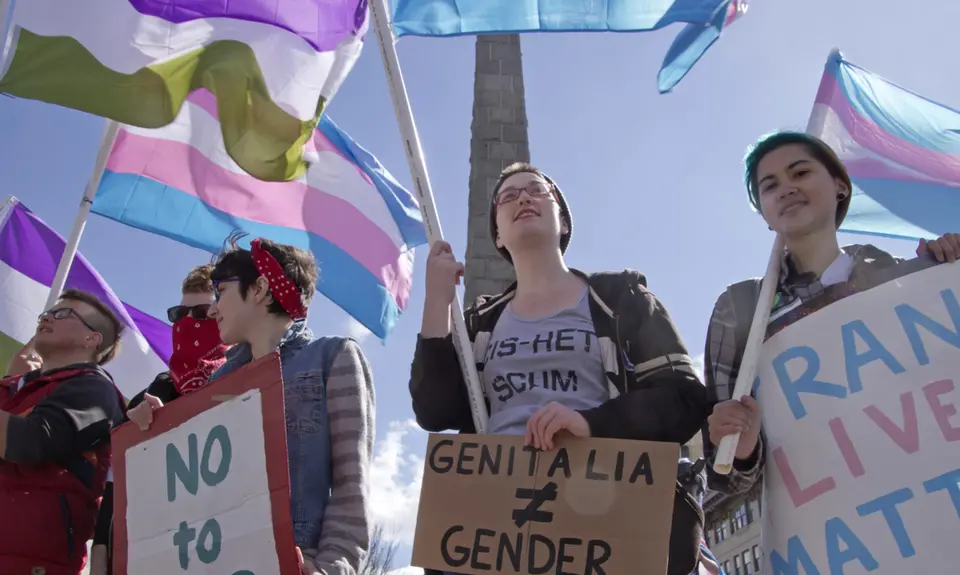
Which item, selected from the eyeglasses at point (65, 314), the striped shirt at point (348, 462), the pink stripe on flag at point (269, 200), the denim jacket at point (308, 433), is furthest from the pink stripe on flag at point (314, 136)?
the striped shirt at point (348, 462)

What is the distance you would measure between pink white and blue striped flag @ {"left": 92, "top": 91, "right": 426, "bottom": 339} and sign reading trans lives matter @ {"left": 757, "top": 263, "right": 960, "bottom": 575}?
3.35m

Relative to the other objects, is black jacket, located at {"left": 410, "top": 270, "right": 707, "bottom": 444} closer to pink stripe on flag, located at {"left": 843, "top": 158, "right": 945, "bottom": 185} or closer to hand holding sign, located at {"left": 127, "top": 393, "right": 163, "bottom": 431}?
hand holding sign, located at {"left": 127, "top": 393, "right": 163, "bottom": 431}

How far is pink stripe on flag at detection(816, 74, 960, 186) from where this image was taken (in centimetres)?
305

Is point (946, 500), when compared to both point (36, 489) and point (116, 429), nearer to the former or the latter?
point (116, 429)

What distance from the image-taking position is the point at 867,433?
6.73 feet

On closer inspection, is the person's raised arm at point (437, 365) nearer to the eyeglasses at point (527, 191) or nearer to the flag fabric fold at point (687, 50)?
the eyeglasses at point (527, 191)

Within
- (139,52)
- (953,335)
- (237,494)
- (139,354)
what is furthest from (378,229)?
(953,335)

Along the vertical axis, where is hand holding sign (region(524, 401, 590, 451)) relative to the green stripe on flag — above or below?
below

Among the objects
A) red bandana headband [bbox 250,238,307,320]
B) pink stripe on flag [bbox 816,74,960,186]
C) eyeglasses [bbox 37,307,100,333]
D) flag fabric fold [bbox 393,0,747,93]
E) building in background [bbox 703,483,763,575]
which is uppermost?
building in background [bbox 703,483,763,575]

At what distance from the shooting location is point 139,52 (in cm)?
362

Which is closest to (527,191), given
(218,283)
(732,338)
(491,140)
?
(732,338)

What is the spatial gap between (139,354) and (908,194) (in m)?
4.24

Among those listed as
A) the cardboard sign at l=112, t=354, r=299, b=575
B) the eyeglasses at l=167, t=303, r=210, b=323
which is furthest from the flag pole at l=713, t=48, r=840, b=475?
the eyeglasses at l=167, t=303, r=210, b=323

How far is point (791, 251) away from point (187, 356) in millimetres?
2084
